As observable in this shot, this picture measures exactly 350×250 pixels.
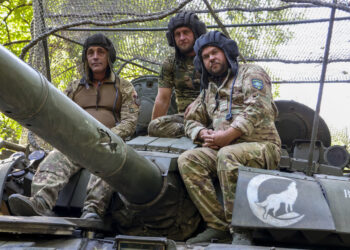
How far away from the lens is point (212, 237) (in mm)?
5199

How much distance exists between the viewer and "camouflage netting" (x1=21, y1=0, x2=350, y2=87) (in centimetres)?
744

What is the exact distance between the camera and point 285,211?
4723 millimetres

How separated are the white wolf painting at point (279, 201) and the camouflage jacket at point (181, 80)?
9.98 ft

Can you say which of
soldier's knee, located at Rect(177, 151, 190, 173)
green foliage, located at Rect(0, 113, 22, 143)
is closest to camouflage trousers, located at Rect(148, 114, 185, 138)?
soldier's knee, located at Rect(177, 151, 190, 173)

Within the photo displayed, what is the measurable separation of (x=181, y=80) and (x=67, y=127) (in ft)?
12.6

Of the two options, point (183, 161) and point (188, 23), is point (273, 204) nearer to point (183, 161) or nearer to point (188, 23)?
point (183, 161)

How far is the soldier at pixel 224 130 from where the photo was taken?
5.33 meters

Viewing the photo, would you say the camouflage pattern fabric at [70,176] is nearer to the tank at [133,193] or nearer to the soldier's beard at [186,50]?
the tank at [133,193]

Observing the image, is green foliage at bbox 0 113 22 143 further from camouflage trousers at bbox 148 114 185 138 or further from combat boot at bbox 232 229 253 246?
combat boot at bbox 232 229 253 246

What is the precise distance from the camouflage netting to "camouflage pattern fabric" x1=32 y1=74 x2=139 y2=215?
1.05m

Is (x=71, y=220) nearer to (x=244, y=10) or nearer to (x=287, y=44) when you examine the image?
(x=244, y=10)

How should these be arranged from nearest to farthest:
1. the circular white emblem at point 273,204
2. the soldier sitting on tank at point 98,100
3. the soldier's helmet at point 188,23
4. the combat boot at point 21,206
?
the circular white emblem at point 273,204, the combat boot at point 21,206, the soldier sitting on tank at point 98,100, the soldier's helmet at point 188,23

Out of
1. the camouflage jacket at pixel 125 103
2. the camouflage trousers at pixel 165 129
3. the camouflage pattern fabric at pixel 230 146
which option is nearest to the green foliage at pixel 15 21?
the camouflage jacket at pixel 125 103

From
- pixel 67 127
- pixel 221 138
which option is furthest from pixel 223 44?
pixel 67 127
